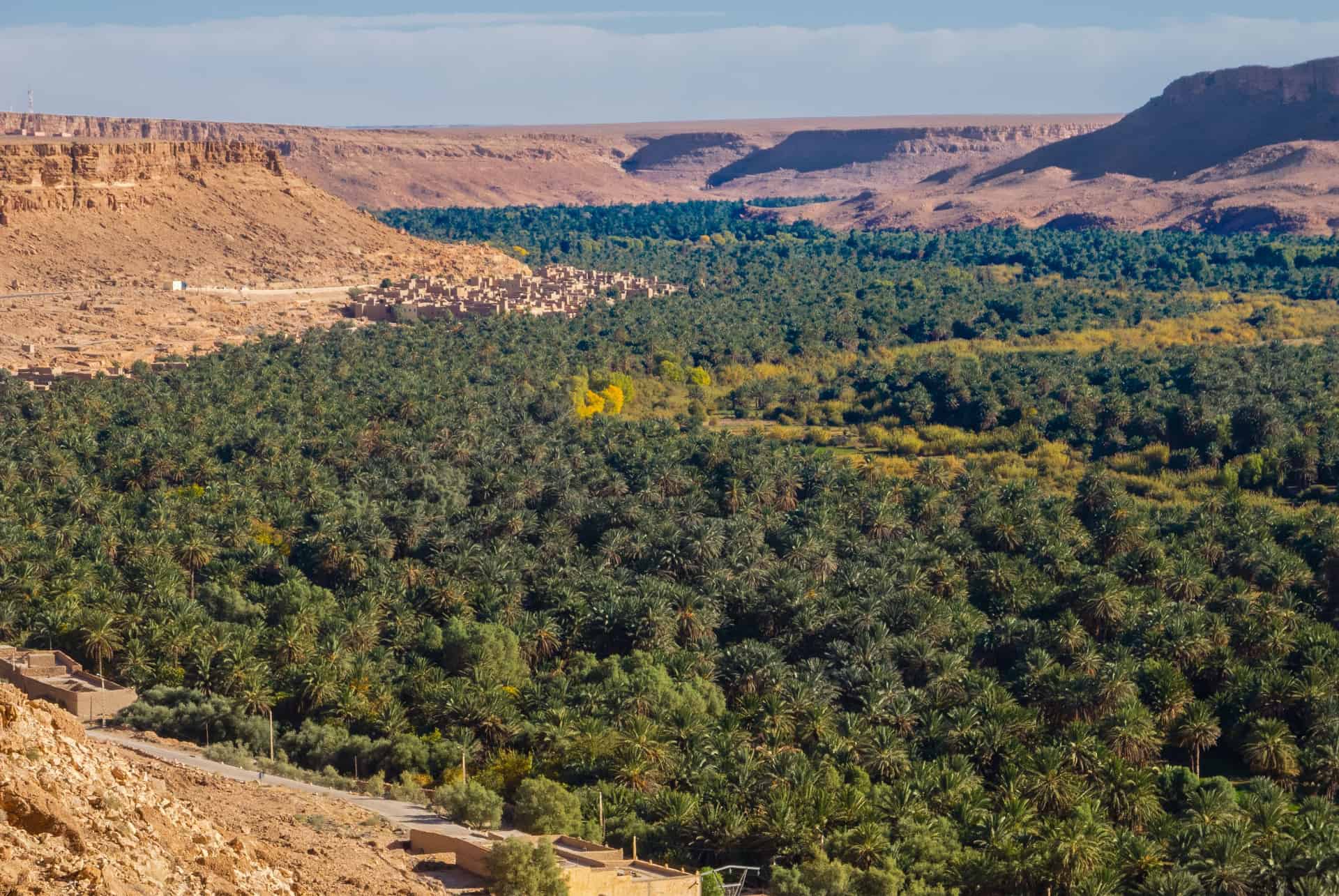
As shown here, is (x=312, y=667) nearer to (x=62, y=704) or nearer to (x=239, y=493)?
(x=62, y=704)

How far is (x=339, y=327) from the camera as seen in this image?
10394 centimetres

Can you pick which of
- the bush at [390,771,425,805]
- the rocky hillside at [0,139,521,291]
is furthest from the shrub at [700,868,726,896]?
the rocky hillside at [0,139,521,291]

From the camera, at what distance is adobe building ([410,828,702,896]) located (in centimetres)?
2762

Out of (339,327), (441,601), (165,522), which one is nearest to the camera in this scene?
(441,601)

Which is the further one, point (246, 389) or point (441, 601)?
point (246, 389)

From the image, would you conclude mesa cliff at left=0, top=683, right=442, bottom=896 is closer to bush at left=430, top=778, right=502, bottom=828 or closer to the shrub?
the shrub

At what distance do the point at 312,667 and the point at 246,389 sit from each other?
3956 centimetres

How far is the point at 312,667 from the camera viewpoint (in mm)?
44594

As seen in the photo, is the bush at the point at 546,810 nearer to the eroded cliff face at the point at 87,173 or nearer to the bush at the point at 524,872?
the bush at the point at 524,872

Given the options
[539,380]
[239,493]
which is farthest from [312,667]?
[539,380]

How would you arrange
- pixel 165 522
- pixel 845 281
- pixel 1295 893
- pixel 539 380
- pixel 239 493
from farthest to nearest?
1. pixel 845 281
2. pixel 539 380
3. pixel 239 493
4. pixel 165 522
5. pixel 1295 893

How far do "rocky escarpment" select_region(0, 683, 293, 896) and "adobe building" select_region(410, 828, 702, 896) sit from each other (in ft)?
24.0

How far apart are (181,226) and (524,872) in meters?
103

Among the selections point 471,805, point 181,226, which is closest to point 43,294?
point 181,226
